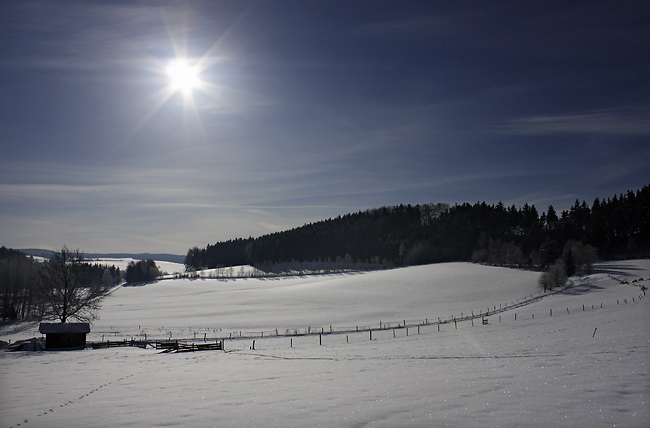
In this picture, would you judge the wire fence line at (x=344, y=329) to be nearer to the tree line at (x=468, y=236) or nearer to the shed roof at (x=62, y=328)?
the shed roof at (x=62, y=328)

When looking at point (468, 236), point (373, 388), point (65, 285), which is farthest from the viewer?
point (468, 236)

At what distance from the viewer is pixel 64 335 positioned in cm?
3644

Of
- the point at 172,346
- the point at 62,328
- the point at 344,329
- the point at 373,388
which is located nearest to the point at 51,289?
the point at 62,328

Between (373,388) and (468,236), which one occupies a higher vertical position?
(468,236)

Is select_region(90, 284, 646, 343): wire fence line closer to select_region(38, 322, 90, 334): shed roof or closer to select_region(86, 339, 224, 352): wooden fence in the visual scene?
select_region(86, 339, 224, 352): wooden fence

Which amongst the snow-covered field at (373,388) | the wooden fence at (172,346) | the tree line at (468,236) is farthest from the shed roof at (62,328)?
the tree line at (468,236)

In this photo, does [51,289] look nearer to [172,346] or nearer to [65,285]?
[65,285]

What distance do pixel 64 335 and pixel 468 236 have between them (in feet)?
380

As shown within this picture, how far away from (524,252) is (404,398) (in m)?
120

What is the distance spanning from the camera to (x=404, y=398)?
10320 millimetres

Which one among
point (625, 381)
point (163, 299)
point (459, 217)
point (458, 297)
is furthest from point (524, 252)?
point (625, 381)

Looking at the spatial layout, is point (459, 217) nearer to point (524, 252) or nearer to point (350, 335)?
point (524, 252)

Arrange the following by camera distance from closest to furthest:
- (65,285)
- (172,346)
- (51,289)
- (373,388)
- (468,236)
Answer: (373,388) → (172,346) → (65,285) → (51,289) → (468,236)

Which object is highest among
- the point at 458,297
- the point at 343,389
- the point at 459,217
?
the point at 459,217
